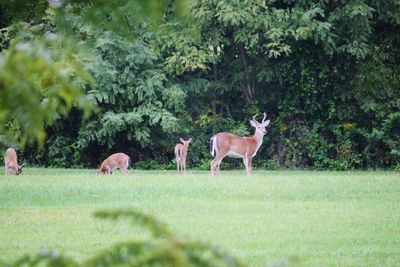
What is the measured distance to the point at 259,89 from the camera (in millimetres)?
25984

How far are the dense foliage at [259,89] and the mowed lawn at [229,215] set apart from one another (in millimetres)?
5966

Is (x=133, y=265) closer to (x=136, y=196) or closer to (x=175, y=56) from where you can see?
(x=136, y=196)

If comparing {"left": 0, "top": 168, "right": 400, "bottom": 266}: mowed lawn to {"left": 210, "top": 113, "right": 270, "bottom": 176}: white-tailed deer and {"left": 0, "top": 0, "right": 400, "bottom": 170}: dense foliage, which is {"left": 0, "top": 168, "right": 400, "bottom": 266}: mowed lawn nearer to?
{"left": 210, "top": 113, "right": 270, "bottom": 176}: white-tailed deer

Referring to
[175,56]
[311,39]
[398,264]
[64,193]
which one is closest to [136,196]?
[64,193]

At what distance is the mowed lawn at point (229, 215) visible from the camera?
28.6ft

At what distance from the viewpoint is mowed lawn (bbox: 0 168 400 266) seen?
8703 mm

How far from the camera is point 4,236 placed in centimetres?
959

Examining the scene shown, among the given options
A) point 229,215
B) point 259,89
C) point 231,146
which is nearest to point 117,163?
point 231,146

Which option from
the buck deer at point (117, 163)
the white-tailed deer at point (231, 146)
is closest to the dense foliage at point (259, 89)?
the white-tailed deer at point (231, 146)

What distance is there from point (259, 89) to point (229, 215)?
14647mm

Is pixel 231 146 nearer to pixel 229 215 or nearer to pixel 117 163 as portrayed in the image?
pixel 117 163

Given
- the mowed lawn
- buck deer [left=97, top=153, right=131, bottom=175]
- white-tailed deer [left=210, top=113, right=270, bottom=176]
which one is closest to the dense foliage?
white-tailed deer [left=210, top=113, right=270, bottom=176]

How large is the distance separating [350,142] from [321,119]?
137 cm

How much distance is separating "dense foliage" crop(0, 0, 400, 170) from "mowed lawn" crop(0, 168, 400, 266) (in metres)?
Answer: 5.97
